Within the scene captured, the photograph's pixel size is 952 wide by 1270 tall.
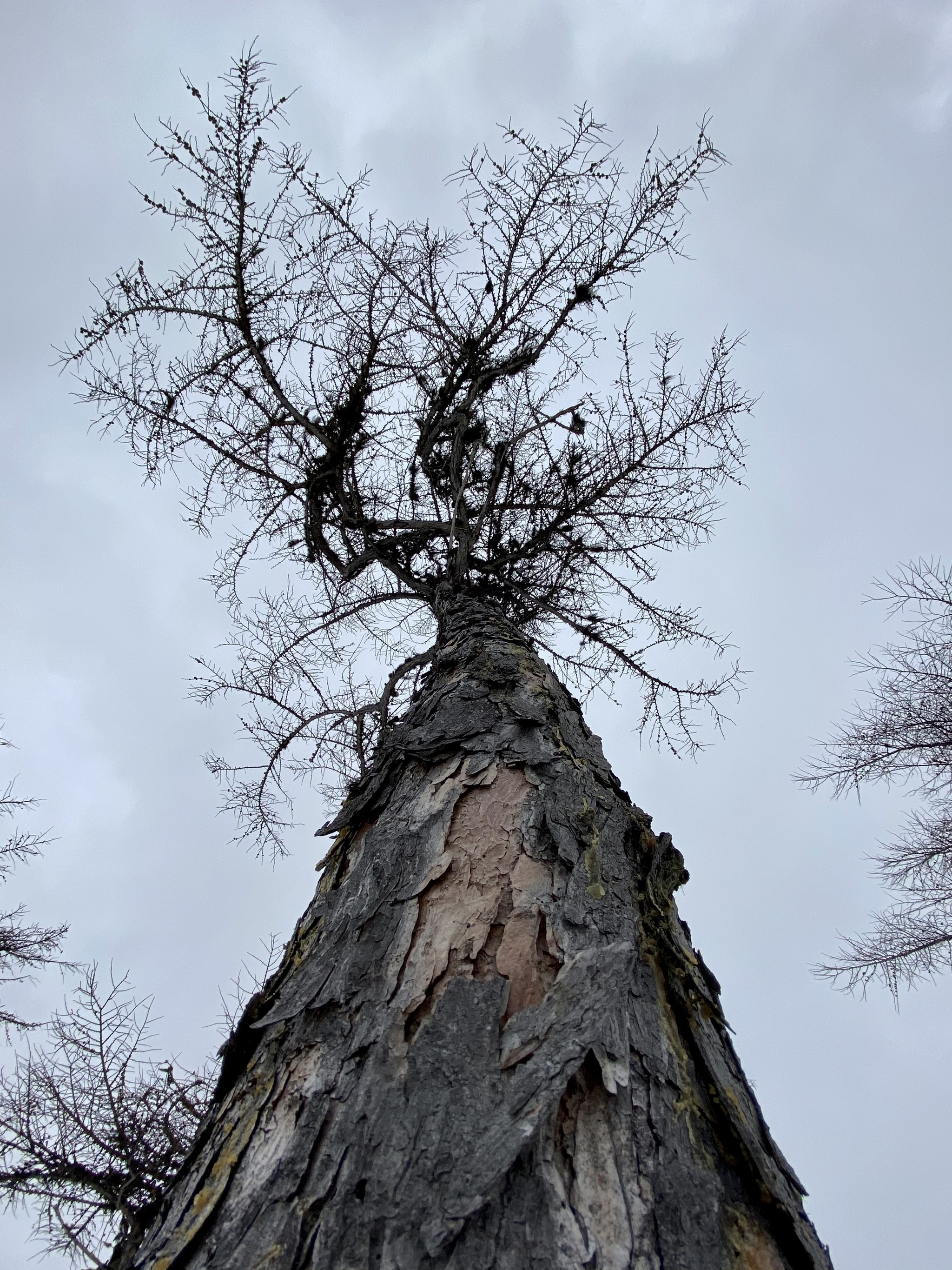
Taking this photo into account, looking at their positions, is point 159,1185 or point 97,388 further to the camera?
point 97,388

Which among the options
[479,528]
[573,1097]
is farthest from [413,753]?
[479,528]

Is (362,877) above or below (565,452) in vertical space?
below

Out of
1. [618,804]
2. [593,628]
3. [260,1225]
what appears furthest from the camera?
[593,628]

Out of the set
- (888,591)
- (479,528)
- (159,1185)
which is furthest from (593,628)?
(159,1185)

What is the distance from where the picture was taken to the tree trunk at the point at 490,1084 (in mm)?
1040

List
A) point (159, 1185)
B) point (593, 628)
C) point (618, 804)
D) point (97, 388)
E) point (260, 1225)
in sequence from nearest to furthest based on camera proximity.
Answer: point (260, 1225)
point (618, 804)
point (159, 1185)
point (97, 388)
point (593, 628)

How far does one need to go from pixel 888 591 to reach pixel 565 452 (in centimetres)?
275

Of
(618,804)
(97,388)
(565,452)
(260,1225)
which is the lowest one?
(260,1225)

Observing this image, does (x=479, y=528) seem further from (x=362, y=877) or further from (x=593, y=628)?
(x=362, y=877)

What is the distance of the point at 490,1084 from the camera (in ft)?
3.97

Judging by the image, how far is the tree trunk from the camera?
40.9 inches

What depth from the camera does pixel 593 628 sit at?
16.0 feet

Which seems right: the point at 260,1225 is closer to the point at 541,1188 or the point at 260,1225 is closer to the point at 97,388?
the point at 541,1188

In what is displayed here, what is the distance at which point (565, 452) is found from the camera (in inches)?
198
